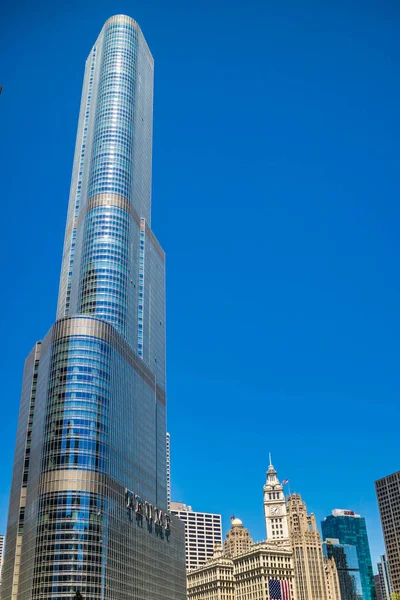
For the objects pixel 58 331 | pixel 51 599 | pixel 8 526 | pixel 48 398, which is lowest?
pixel 51 599

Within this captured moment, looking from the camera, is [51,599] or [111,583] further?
[111,583]

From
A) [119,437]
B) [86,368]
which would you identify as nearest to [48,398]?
[86,368]

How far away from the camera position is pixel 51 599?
156000 millimetres

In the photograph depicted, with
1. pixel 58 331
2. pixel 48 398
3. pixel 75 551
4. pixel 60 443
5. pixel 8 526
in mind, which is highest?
pixel 58 331

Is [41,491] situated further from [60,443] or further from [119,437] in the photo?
[119,437]

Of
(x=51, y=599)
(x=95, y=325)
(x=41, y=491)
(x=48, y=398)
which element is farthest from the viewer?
(x=95, y=325)

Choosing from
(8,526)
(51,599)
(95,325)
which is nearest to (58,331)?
(95,325)

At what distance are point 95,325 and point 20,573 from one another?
69751mm

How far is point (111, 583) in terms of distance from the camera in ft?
562

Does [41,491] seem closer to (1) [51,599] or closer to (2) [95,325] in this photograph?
(1) [51,599]

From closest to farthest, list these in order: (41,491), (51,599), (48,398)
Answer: (51,599) < (41,491) < (48,398)

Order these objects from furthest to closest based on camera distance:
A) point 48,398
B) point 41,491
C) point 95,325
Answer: point 95,325, point 48,398, point 41,491

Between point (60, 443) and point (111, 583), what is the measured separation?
38.5 m

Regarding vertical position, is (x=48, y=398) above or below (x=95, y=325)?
below
